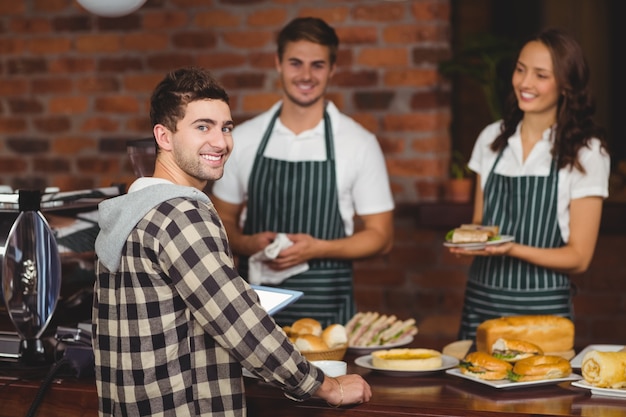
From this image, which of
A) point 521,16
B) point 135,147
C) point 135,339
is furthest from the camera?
point 521,16

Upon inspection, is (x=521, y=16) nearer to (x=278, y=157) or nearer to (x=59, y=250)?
(x=278, y=157)

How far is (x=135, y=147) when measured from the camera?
274 cm

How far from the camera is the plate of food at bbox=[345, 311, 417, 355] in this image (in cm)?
258

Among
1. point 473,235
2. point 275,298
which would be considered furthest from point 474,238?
point 275,298

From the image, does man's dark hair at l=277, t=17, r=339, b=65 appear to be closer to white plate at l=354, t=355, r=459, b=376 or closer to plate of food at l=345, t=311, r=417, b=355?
plate of food at l=345, t=311, r=417, b=355

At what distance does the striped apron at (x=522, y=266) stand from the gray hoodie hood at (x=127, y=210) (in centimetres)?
143

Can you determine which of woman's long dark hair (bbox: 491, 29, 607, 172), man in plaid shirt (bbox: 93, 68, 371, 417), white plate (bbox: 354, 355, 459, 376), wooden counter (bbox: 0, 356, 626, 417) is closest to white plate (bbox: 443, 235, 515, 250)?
woman's long dark hair (bbox: 491, 29, 607, 172)

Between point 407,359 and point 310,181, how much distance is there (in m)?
1.07

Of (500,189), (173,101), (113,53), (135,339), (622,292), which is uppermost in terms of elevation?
(113,53)

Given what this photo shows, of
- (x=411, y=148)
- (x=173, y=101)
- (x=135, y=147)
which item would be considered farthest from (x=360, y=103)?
(x=173, y=101)

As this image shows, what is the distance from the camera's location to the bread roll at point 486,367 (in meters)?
2.20

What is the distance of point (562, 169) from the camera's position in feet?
9.92

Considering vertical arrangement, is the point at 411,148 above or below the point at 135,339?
above

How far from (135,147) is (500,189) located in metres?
1.22
